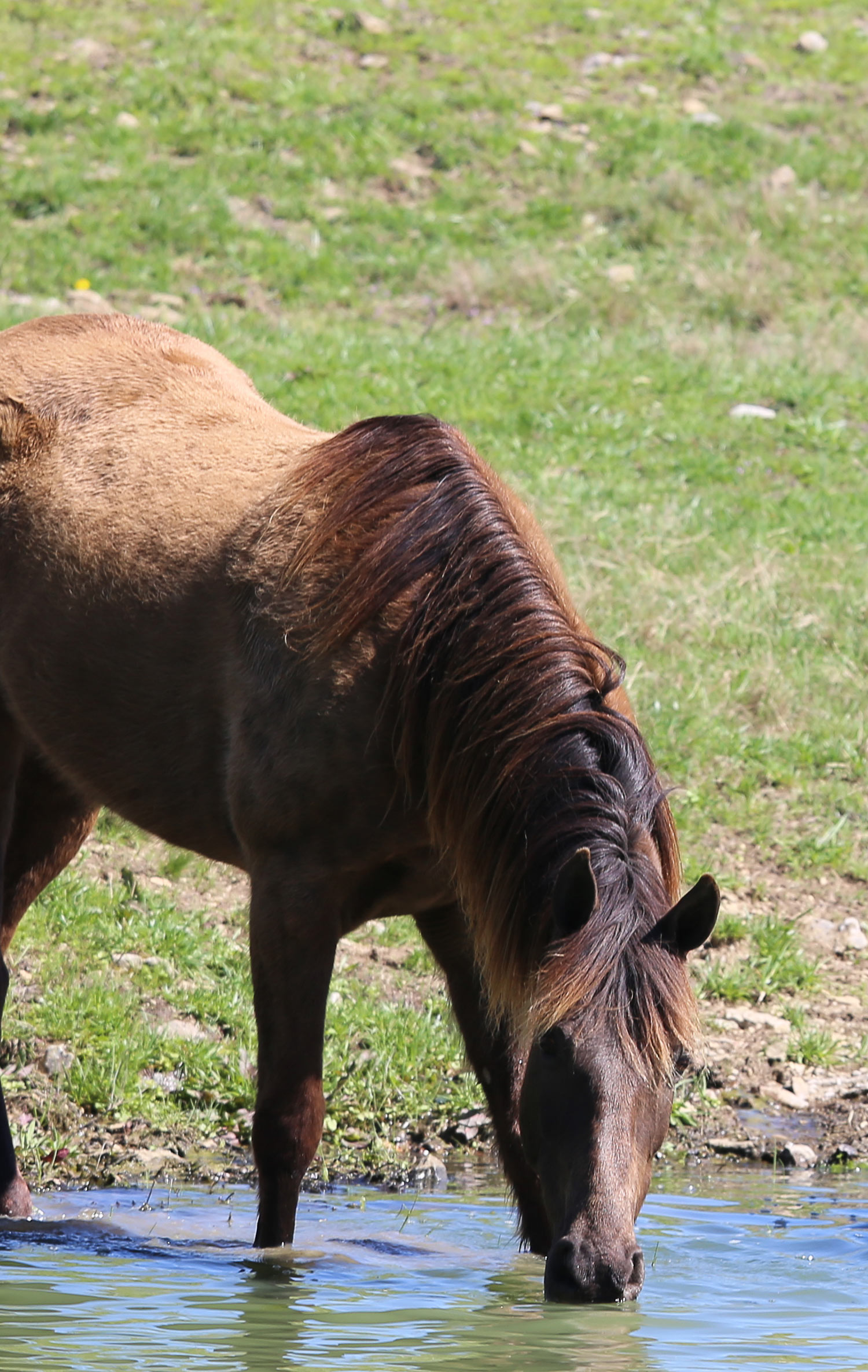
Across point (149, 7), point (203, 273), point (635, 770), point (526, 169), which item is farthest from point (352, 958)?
point (149, 7)

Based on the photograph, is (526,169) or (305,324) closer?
(305,324)

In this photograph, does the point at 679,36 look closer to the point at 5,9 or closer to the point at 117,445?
the point at 5,9

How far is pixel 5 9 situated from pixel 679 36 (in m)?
6.75

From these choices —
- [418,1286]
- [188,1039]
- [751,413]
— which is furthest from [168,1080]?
[751,413]

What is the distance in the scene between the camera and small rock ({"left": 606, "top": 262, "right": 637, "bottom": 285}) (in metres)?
12.9

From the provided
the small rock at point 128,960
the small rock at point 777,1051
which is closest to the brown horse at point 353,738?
the small rock at point 128,960

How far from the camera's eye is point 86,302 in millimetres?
11281

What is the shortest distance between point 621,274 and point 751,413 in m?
2.88

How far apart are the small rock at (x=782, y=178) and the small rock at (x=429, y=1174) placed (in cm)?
1128

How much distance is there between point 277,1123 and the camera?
3.96m

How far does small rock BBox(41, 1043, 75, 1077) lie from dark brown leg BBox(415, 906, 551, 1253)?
4.29 ft

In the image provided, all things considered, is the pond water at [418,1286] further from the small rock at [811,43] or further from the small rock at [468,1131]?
the small rock at [811,43]

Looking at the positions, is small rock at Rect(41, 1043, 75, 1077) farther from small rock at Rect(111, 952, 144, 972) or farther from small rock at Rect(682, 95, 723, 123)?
small rock at Rect(682, 95, 723, 123)

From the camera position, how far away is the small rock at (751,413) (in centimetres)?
1055
